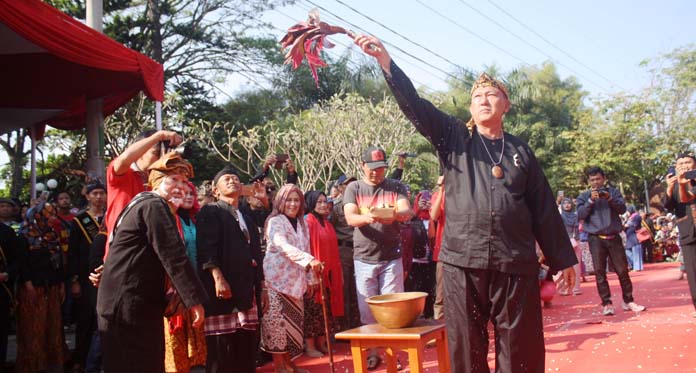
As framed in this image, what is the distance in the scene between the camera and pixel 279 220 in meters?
5.33

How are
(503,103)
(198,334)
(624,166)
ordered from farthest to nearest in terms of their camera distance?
(624,166), (198,334), (503,103)

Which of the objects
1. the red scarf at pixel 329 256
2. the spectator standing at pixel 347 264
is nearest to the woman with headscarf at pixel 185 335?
the red scarf at pixel 329 256

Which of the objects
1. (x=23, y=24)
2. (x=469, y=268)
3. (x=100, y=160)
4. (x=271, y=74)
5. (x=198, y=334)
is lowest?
(x=198, y=334)

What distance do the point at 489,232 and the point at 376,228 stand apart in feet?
8.27

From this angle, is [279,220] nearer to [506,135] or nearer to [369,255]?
[369,255]

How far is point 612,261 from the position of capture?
7730 mm

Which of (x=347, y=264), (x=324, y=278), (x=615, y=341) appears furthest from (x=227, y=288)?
(x=615, y=341)

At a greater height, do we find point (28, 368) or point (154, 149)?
point (154, 149)

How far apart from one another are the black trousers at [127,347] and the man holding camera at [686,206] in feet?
17.6

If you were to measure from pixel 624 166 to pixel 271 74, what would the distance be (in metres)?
16.7

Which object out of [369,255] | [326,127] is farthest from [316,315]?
[326,127]

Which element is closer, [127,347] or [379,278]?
[127,347]

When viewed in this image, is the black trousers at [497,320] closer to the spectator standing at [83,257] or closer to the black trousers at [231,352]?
the black trousers at [231,352]

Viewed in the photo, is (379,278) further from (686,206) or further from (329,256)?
(686,206)
